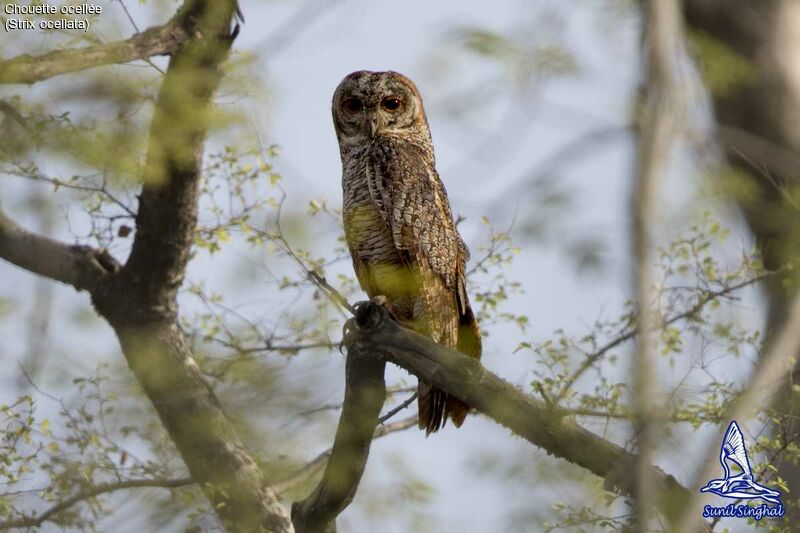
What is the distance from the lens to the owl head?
505 centimetres

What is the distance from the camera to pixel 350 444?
3.97 metres

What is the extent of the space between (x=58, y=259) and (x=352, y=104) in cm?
183

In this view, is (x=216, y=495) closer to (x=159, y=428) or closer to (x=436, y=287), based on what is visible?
(x=159, y=428)

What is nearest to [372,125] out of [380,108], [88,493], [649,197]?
[380,108]

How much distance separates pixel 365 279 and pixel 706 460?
2988mm

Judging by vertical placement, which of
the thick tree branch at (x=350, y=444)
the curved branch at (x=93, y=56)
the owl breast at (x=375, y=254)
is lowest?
the thick tree branch at (x=350, y=444)

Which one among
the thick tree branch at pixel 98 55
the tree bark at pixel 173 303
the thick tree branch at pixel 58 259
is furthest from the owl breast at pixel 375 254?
the thick tree branch at pixel 58 259

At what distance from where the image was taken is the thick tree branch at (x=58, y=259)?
18.3ft

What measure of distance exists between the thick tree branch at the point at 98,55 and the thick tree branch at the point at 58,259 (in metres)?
1.38

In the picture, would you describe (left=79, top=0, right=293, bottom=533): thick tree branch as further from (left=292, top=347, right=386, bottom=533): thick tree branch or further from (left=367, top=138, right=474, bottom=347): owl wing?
(left=292, top=347, right=386, bottom=533): thick tree branch

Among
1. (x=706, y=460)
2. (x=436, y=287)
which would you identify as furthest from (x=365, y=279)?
(x=706, y=460)

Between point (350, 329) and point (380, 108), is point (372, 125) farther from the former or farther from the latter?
point (350, 329)

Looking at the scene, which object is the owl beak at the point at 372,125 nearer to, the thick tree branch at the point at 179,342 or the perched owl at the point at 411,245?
the perched owl at the point at 411,245

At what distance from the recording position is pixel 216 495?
519cm
